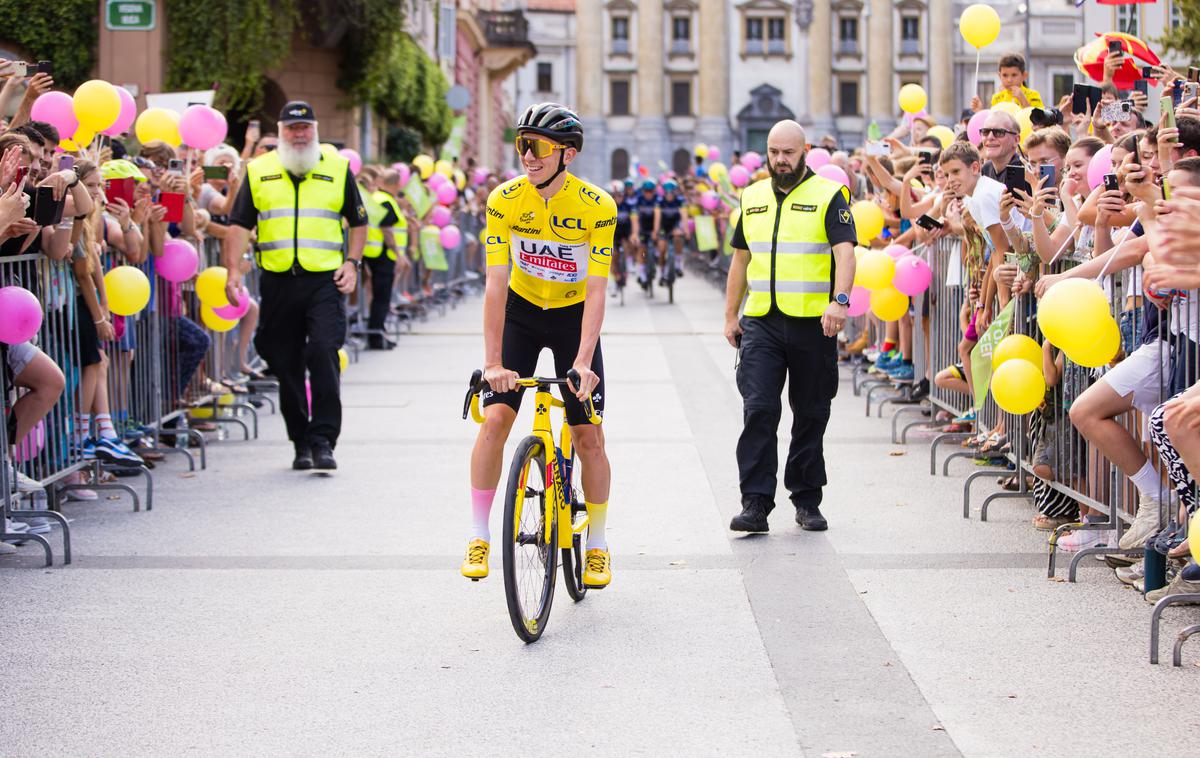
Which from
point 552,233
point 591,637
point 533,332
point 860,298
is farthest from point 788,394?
point 860,298

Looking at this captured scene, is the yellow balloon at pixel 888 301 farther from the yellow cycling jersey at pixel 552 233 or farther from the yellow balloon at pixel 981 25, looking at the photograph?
the yellow cycling jersey at pixel 552 233

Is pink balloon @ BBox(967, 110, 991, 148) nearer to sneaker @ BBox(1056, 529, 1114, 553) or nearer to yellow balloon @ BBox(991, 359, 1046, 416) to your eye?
yellow balloon @ BBox(991, 359, 1046, 416)

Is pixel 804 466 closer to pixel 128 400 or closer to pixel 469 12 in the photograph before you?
pixel 128 400

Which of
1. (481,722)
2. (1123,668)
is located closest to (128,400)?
(481,722)

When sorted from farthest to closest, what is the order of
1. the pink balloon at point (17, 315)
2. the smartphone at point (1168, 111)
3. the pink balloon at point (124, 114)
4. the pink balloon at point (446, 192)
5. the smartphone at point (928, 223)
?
the pink balloon at point (446, 192)
the smartphone at point (928, 223)
the pink balloon at point (124, 114)
the pink balloon at point (17, 315)
the smartphone at point (1168, 111)

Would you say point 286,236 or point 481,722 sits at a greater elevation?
point 286,236

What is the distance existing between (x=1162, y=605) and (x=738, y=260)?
3.39 m

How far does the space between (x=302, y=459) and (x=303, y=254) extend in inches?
50.3

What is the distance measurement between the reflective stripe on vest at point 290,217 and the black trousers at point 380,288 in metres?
8.45

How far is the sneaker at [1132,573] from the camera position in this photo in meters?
7.05

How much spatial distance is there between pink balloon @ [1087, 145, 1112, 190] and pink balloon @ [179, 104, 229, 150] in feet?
19.9

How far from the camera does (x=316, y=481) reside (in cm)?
1015

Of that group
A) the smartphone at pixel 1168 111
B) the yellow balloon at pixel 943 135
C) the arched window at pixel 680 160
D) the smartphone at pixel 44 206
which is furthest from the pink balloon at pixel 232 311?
the arched window at pixel 680 160

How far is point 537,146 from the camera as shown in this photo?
6.39 m
